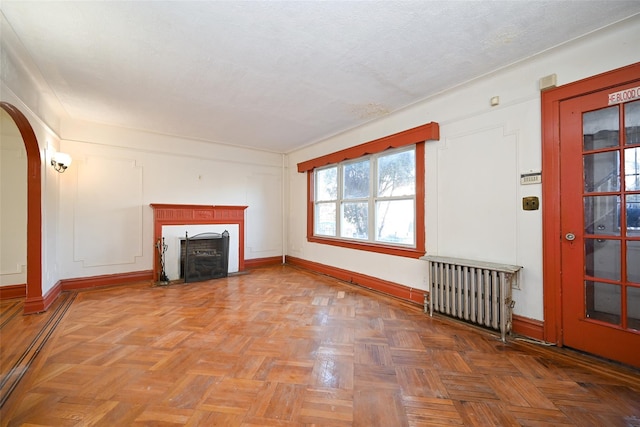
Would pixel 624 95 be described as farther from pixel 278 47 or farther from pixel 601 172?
pixel 278 47

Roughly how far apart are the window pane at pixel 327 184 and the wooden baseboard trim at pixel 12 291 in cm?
463

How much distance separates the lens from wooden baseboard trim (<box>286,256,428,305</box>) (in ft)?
11.0

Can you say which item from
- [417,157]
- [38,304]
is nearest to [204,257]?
[38,304]

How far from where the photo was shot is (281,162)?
237 inches

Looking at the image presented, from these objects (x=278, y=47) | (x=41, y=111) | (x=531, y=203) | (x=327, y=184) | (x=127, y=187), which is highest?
(x=278, y=47)

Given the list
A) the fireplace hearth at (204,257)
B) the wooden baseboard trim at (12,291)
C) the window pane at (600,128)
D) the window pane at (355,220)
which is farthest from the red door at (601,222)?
the wooden baseboard trim at (12,291)

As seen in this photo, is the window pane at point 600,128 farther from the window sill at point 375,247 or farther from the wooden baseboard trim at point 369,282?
the wooden baseboard trim at point 369,282

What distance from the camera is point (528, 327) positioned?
240cm

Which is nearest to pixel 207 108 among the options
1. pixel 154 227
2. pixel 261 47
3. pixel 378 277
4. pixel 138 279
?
pixel 261 47

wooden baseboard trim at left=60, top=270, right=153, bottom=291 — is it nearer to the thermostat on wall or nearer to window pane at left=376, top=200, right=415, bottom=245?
window pane at left=376, top=200, right=415, bottom=245

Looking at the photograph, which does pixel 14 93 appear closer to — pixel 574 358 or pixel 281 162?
pixel 281 162

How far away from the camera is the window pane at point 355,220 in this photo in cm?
423

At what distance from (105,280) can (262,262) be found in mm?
2656

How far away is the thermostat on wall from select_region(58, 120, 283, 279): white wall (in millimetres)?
4609
